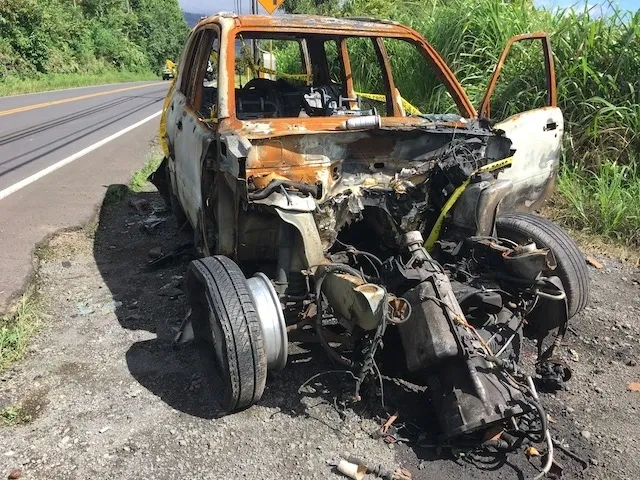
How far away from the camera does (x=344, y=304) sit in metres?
3.04

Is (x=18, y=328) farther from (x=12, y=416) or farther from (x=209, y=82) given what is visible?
(x=209, y=82)

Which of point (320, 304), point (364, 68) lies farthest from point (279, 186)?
point (364, 68)

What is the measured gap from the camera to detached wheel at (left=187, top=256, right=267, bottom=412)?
2.88m

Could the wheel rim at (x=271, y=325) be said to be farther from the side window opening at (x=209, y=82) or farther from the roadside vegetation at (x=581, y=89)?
the roadside vegetation at (x=581, y=89)

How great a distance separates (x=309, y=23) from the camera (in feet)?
13.2

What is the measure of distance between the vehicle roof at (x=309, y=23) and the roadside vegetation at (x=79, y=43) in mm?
18566

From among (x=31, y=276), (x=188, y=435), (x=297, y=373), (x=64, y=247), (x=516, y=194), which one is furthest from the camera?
(x=64, y=247)

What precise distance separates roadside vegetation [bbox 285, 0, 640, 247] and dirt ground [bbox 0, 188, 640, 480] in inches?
71.5

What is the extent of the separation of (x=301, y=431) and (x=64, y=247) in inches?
129

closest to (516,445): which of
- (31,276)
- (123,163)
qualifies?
(31,276)

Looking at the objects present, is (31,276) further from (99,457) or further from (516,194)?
(516,194)

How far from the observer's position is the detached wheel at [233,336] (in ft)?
9.46

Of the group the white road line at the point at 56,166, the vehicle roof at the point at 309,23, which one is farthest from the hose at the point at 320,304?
the white road line at the point at 56,166

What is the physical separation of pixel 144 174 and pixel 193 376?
16.9ft
